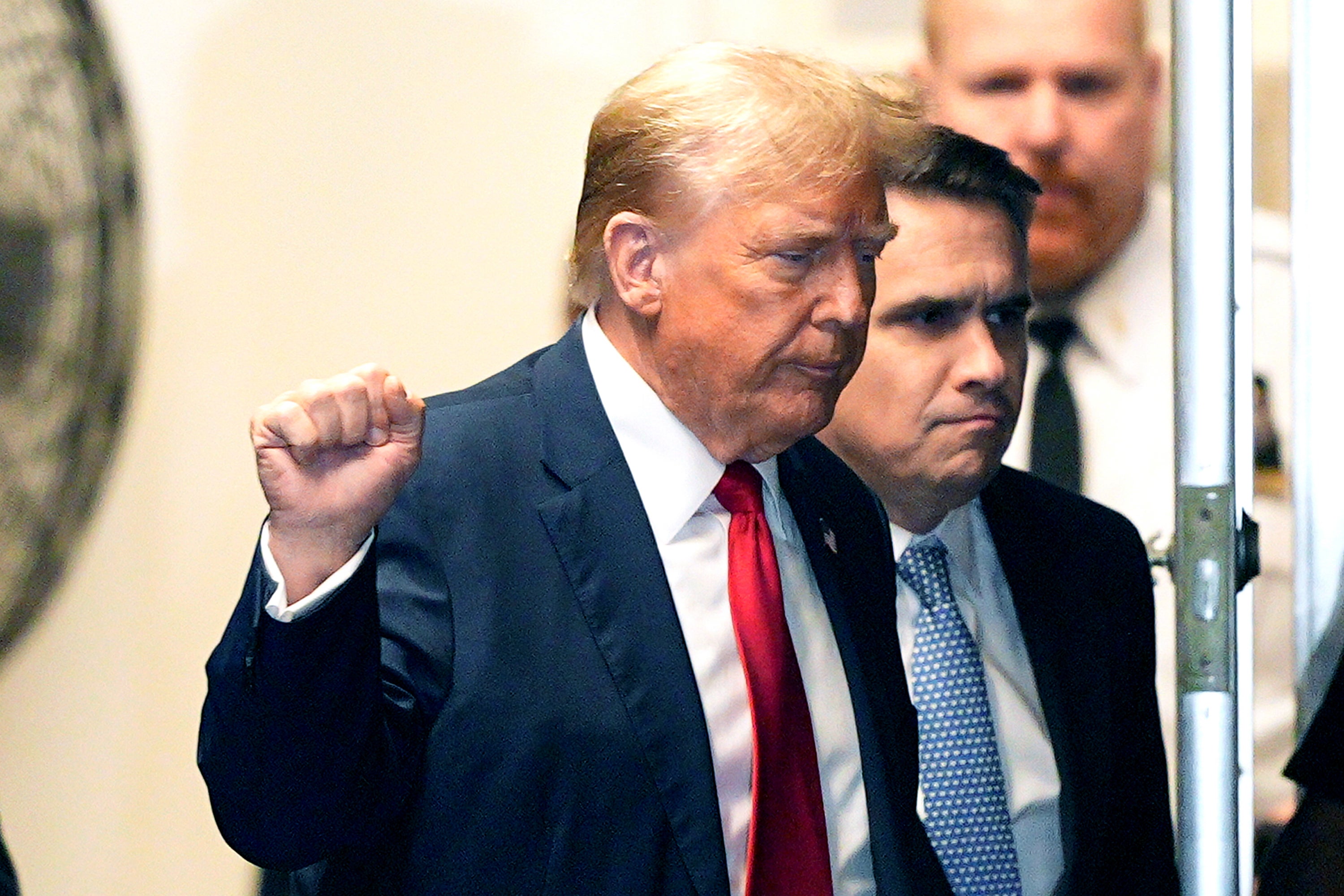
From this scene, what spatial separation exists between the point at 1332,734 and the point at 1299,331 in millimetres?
370

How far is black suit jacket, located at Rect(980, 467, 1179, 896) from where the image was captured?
137cm

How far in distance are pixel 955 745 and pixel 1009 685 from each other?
3.5 inches

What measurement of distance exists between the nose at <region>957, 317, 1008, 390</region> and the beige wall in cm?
29

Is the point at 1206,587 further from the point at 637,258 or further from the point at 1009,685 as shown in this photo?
the point at 637,258

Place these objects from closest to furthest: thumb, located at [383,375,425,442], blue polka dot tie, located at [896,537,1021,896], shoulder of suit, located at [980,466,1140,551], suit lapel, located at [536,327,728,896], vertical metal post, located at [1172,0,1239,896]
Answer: thumb, located at [383,375,425,442] → suit lapel, located at [536,327,728,896] → vertical metal post, located at [1172,0,1239,896] → blue polka dot tie, located at [896,537,1021,896] → shoulder of suit, located at [980,466,1140,551]

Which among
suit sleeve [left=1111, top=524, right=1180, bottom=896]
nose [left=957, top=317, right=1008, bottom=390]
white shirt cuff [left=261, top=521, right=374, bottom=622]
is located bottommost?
suit sleeve [left=1111, top=524, right=1180, bottom=896]

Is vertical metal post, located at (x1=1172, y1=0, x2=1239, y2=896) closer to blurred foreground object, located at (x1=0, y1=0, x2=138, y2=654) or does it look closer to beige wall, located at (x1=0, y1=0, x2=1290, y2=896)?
beige wall, located at (x1=0, y1=0, x2=1290, y2=896)

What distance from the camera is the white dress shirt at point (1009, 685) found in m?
1.34

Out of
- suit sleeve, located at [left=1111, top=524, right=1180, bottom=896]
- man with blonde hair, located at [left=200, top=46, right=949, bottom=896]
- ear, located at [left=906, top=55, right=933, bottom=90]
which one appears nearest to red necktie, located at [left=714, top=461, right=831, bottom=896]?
man with blonde hair, located at [left=200, top=46, right=949, bottom=896]

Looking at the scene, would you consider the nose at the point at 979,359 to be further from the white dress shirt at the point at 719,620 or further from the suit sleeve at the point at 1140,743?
the white dress shirt at the point at 719,620

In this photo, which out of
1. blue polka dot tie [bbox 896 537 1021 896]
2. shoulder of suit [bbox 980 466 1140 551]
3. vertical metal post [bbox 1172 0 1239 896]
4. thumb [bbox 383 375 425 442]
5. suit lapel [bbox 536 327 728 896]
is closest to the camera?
thumb [bbox 383 375 425 442]

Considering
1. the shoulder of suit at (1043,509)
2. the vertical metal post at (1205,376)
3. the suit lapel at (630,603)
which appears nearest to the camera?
the suit lapel at (630,603)

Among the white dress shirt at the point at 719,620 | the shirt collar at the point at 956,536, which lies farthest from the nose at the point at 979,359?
the white dress shirt at the point at 719,620

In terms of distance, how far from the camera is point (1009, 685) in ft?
4.49
